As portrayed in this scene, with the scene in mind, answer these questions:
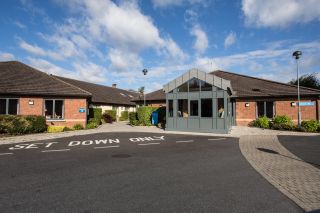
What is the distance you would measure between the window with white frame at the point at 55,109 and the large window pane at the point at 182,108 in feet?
33.8

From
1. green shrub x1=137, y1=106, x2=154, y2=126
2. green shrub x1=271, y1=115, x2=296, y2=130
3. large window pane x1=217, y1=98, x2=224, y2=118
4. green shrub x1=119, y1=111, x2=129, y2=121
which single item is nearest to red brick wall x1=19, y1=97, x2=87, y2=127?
green shrub x1=137, y1=106, x2=154, y2=126

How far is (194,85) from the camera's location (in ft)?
56.4

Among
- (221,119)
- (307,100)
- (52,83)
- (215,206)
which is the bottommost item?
(215,206)

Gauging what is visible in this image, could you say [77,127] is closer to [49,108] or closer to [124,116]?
[49,108]

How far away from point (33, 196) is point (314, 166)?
26.4 feet

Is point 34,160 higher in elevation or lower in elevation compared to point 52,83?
lower

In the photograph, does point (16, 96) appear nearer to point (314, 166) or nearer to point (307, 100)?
point (314, 166)

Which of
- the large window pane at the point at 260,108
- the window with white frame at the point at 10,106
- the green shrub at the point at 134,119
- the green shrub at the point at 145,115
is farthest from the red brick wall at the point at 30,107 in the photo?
the large window pane at the point at 260,108

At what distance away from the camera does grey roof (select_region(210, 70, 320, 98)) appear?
19270 millimetres

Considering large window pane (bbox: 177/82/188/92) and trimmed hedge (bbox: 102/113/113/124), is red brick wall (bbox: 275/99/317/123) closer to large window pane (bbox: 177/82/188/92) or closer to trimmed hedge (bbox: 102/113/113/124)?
large window pane (bbox: 177/82/188/92)

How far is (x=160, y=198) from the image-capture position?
4527 mm

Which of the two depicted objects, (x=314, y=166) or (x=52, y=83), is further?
(x=52, y=83)

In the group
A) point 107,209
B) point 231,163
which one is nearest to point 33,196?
point 107,209

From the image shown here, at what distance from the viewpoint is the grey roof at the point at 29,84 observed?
59.4ft
